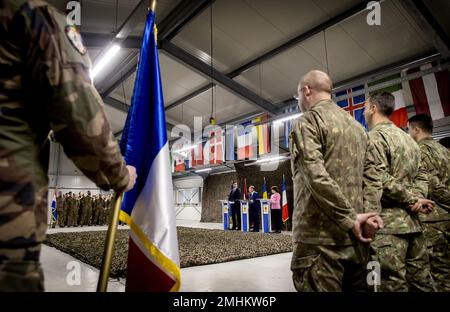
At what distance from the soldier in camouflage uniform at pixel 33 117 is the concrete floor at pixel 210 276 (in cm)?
185

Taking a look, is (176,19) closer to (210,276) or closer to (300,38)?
(300,38)

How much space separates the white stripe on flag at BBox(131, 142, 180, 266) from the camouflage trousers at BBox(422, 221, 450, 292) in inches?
84.4

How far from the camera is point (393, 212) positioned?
1.58m

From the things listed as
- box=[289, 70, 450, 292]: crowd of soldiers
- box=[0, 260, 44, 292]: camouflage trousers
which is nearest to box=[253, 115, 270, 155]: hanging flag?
box=[289, 70, 450, 292]: crowd of soldiers

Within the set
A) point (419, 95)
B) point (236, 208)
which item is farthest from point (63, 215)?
point (419, 95)

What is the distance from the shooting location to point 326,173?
1.05m

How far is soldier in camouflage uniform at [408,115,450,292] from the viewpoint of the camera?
212cm

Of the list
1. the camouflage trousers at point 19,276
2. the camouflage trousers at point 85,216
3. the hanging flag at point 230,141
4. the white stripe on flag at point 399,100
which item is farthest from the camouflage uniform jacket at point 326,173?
the camouflage trousers at point 85,216

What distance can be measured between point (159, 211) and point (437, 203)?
2326 millimetres

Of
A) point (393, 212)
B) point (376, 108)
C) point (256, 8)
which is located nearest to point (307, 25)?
point (256, 8)

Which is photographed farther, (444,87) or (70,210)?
(70,210)

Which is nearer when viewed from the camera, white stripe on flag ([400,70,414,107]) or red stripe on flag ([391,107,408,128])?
red stripe on flag ([391,107,408,128])

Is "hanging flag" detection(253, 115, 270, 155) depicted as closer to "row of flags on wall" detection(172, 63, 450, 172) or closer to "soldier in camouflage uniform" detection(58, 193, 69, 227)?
"row of flags on wall" detection(172, 63, 450, 172)

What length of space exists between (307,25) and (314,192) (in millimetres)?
5338
